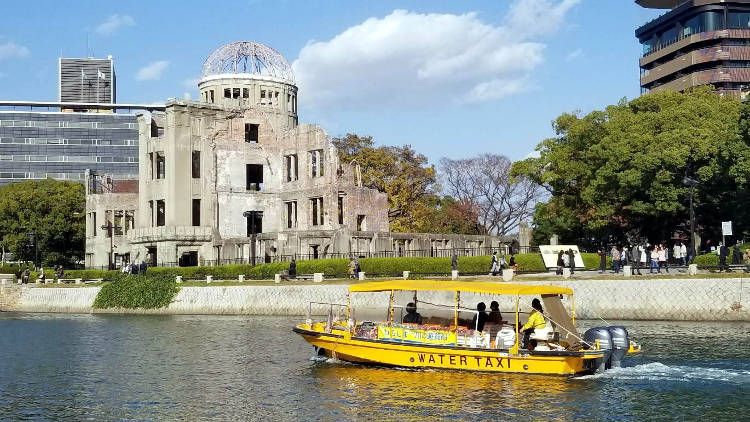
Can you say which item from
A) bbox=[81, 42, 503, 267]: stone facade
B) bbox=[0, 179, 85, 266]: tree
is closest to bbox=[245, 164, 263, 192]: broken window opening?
bbox=[81, 42, 503, 267]: stone facade

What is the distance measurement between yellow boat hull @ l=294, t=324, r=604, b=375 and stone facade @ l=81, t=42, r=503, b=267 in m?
45.6

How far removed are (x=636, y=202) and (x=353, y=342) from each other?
1623 inches

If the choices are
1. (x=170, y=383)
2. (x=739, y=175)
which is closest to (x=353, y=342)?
(x=170, y=383)

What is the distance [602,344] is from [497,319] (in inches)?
144

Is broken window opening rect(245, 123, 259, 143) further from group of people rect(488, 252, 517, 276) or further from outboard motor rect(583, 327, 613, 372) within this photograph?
outboard motor rect(583, 327, 613, 372)

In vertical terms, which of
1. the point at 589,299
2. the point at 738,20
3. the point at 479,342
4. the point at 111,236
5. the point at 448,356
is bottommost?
the point at 448,356

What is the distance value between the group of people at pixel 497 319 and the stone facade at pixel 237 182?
150ft

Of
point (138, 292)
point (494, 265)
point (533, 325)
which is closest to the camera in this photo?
point (533, 325)

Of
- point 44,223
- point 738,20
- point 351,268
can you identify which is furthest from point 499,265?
point 738,20

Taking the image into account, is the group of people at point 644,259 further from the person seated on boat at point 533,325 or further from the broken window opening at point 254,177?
the broken window opening at point 254,177

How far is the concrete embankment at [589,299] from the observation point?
1719 inches

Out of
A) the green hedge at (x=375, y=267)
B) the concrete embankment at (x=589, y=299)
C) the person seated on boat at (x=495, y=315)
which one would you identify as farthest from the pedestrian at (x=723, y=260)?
the person seated on boat at (x=495, y=315)

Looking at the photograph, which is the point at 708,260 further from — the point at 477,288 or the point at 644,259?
the point at 477,288

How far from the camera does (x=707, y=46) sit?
11938 cm
